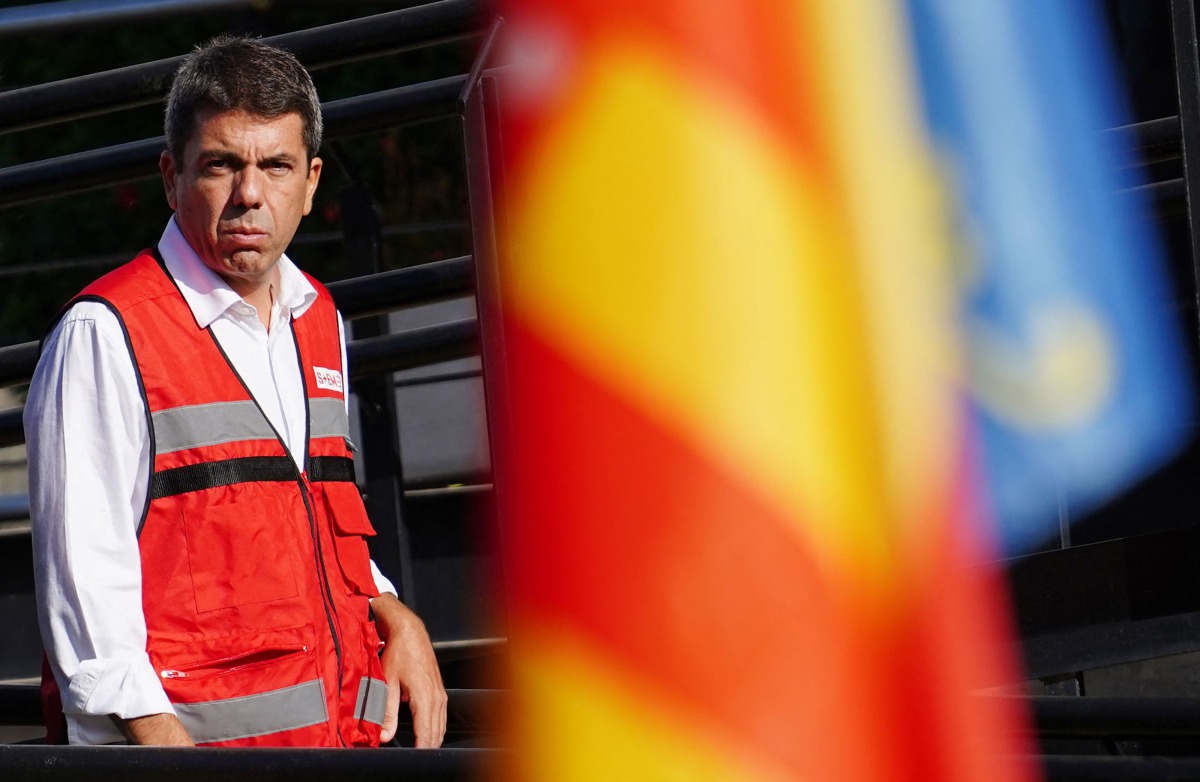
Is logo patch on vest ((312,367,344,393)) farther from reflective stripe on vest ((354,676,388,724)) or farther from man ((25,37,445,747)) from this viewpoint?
reflective stripe on vest ((354,676,388,724))

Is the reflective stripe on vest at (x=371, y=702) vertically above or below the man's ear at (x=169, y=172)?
below

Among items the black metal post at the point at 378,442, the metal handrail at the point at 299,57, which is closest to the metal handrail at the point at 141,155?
the metal handrail at the point at 299,57

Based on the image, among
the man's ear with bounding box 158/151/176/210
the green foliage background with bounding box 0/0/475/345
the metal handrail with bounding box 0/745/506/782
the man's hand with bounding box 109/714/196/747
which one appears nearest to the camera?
the metal handrail with bounding box 0/745/506/782

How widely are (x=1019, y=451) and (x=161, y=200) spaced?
26.0ft

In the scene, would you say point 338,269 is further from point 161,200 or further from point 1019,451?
point 1019,451

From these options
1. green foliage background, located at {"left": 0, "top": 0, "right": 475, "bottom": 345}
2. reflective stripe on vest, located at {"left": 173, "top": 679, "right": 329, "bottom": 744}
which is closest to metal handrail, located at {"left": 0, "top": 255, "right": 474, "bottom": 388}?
reflective stripe on vest, located at {"left": 173, "top": 679, "right": 329, "bottom": 744}

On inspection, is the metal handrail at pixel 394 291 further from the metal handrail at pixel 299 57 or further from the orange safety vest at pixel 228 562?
the orange safety vest at pixel 228 562

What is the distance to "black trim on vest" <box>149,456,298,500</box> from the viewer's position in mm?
1856

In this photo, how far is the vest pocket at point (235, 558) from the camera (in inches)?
72.1

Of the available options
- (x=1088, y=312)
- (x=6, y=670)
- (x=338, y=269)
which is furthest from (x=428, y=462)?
(x=1088, y=312)

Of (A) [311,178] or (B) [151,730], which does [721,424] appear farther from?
(A) [311,178]

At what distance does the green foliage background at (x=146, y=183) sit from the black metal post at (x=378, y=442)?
3.56 metres

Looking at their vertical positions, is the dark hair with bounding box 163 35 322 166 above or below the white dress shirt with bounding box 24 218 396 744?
above

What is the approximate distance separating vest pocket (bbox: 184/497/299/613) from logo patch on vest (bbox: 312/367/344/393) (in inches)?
10.6
